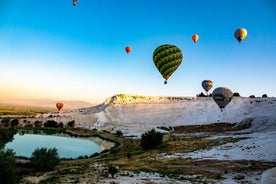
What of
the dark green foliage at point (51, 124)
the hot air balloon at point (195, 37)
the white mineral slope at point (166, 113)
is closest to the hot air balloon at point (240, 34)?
the hot air balloon at point (195, 37)

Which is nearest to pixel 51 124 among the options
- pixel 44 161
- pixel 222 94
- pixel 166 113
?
pixel 166 113

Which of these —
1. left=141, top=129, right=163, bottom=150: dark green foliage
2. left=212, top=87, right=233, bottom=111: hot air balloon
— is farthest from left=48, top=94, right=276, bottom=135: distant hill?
left=141, top=129, right=163, bottom=150: dark green foliage

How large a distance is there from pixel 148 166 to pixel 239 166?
30.7 feet

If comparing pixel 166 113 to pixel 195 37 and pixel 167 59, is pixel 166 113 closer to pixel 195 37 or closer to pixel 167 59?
pixel 195 37

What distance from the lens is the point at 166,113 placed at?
113250mm

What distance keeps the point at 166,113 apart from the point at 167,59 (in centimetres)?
5672

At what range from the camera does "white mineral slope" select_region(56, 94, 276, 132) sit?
99.8 meters

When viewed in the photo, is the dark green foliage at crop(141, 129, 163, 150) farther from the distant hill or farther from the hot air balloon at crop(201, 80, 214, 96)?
the hot air balloon at crop(201, 80, 214, 96)

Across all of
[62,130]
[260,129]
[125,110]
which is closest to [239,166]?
[260,129]

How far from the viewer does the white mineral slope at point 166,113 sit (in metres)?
99.8

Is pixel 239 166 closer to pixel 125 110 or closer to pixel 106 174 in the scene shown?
pixel 106 174

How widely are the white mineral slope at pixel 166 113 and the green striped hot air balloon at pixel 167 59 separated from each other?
3580 cm

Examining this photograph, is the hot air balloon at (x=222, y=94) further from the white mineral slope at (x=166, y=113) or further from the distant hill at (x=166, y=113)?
the distant hill at (x=166, y=113)

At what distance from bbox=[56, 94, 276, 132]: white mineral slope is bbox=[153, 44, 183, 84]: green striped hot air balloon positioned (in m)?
35.8
